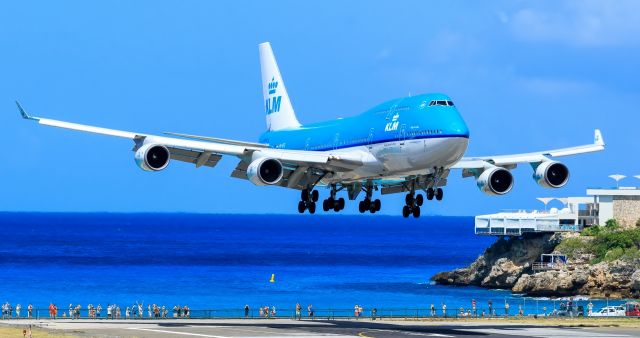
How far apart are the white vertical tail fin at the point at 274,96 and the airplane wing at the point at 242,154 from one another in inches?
640

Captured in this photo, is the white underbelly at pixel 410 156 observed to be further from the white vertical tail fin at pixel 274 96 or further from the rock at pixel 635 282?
the rock at pixel 635 282

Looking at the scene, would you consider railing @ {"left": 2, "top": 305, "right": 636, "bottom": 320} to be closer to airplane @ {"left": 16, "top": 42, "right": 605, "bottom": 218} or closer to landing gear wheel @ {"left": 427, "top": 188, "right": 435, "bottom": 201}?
airplane @ {"left": 16, "top": 42, "right": 605, "bottom": 218}

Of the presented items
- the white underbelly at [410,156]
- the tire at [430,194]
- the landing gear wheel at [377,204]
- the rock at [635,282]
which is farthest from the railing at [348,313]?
the white underbelly at [410,156]

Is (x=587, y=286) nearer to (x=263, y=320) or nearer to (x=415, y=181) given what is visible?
(x=263, y=320)

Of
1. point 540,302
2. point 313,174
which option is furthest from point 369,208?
point 540,302

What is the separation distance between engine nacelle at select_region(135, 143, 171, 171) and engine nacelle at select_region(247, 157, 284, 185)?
17.6 ft

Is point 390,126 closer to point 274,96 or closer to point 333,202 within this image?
point 333,202

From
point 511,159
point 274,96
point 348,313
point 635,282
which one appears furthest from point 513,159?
point 635,282

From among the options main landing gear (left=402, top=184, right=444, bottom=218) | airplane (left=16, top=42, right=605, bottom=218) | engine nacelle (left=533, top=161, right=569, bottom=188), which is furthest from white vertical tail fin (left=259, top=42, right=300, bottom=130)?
engine nacelle (left=533, top=161, right=569, bottom=188)

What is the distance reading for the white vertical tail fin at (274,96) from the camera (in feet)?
348

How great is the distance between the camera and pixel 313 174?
86.2 meters

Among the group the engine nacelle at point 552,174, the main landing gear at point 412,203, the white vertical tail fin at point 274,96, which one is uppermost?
the white vertical tail fin at point 274,96

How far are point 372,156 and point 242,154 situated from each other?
9.26m

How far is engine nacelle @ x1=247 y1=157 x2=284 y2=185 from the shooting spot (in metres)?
81.2
